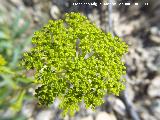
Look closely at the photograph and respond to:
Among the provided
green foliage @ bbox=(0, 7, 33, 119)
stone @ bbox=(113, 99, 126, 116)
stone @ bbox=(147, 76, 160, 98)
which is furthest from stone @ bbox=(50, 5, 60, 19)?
stone @ bbox=(147, 76, 160, 98)

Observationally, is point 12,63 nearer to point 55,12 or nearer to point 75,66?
point 55,12

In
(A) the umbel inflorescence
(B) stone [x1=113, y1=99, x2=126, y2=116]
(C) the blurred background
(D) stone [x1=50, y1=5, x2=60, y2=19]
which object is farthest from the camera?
(B) stone [x1=113, y1=99, x2=126, y2=116]

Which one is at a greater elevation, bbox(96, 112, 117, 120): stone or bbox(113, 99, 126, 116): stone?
bbox(113, 99, 126, 116): stone

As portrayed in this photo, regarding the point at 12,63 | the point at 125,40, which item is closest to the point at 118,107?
the point at 125,40

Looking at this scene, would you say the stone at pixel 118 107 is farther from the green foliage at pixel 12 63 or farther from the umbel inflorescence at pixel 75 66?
the umbel inflorescence at pixel 75 66

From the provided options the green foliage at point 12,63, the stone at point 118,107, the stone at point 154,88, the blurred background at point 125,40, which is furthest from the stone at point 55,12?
the stone at point 154,88

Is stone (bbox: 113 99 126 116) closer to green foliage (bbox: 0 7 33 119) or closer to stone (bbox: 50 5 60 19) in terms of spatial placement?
green foliage (bbox: 0 7 33 119)
